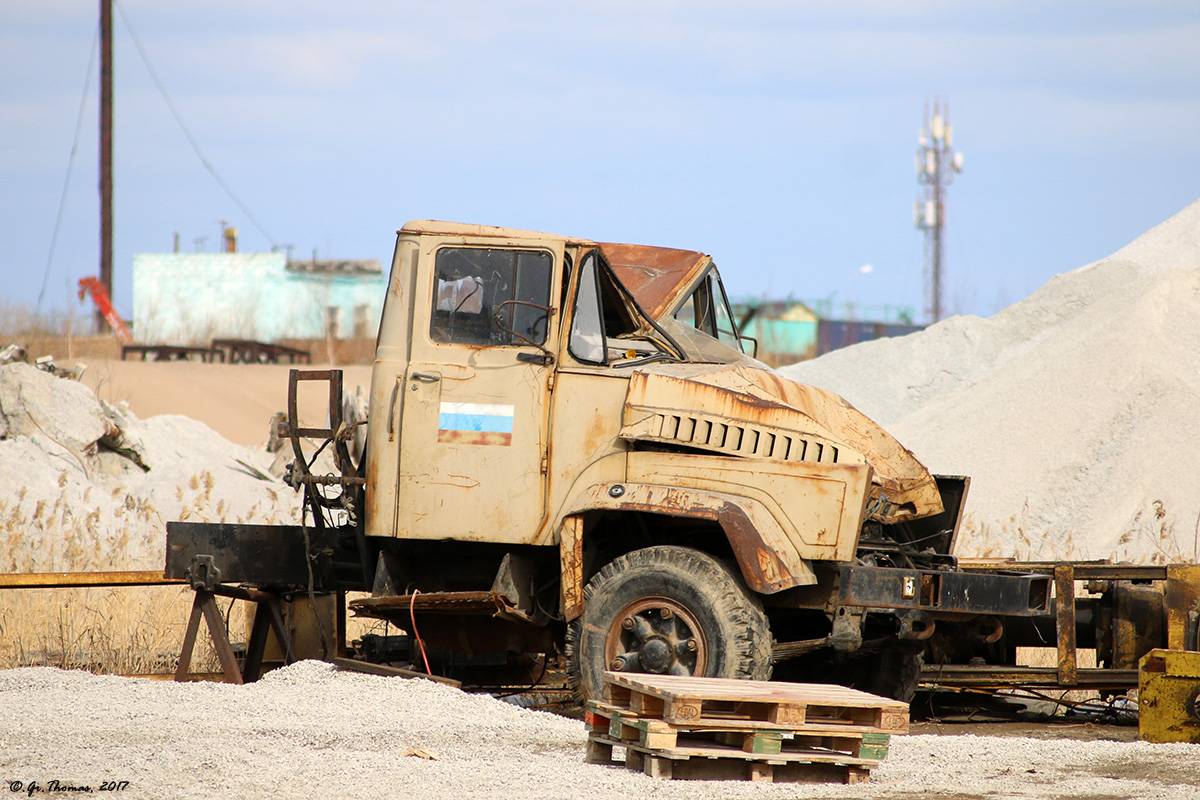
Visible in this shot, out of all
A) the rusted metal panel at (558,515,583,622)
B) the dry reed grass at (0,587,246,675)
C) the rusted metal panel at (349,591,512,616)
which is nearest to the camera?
the rusted metal panel at (558,515,583,622)

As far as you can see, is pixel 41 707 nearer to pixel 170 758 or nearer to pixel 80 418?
pixel 170 758

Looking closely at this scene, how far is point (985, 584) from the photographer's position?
6992mm

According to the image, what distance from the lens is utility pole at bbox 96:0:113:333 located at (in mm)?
38031

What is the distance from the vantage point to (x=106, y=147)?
1518 inches

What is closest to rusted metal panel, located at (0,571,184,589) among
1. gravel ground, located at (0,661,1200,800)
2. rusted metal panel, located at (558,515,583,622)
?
gravel ground, located at (0,661,1200,800)

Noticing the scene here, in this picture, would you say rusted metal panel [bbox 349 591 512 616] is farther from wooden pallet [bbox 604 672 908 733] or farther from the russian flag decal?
wooden pallet [bbox 604 672 908 733]

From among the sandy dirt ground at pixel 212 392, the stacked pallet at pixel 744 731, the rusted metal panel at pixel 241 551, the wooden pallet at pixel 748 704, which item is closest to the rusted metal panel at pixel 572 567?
the wooden pallet at pixel 748 704

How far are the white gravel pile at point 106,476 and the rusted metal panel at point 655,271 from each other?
6.45m

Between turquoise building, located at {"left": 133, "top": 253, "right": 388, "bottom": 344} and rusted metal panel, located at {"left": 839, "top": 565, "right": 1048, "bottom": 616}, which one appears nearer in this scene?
rusted metal panel, located at {"left": 839, "top": 565, "right": 1048, "bottom": 616}

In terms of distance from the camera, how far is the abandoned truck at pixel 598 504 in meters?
6.90

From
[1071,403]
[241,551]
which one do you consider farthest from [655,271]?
[1071,403]

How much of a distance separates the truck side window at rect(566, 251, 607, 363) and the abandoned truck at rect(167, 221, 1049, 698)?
0.02m

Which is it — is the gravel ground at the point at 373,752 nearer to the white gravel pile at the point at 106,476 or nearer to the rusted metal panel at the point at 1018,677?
the rusted metal panel at the point at 1018,677

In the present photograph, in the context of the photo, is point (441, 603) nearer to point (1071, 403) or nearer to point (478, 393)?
point (478, 393)
